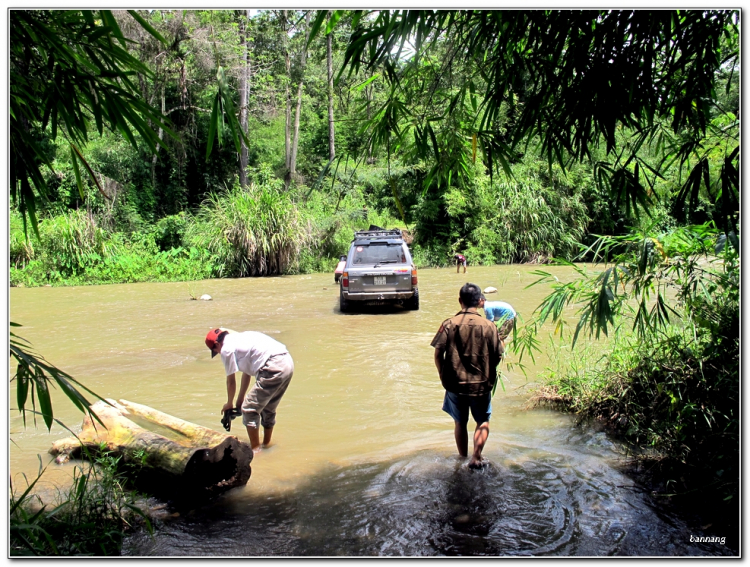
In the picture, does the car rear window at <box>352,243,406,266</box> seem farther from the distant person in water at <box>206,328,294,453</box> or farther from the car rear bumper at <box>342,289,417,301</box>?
the distant person in water at <box>206,328,294,453</box>

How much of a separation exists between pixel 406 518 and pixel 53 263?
67.6 feet

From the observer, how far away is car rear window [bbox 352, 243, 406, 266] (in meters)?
13.8

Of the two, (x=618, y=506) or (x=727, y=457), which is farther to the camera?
(x=618, y=506)

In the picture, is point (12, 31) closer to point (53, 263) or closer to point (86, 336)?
point (86, 336)

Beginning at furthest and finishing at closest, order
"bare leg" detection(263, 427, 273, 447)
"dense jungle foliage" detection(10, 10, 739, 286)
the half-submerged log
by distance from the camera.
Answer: "dense jungle foliage" detection(10, 10, 739, 286), "bare leg" detection(263, 427, 273, 447), the half-submerged log

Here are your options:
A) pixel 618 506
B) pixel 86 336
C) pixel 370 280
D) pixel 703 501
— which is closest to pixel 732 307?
pixel 703 501

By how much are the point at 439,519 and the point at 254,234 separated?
18.3 m

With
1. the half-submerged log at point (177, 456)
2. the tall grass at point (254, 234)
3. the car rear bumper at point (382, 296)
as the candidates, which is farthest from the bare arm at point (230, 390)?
the tall grass at point (254, 234)

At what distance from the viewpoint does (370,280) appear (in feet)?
44.2

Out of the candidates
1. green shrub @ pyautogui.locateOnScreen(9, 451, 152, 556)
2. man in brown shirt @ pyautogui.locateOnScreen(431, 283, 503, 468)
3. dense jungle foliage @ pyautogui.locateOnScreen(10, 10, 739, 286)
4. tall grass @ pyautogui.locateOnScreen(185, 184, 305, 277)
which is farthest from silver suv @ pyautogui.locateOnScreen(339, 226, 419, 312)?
green shrub @ pyautogui.locateOnScreen(9, 451, 152, 556)

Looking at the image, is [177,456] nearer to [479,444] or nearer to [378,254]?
[479,444]

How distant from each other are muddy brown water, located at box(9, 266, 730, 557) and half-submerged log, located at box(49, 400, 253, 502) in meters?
0.18

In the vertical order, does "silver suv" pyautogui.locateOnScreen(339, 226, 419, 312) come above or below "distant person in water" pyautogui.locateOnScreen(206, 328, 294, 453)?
above

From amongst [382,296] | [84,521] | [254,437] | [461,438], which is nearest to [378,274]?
[382,296]
